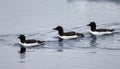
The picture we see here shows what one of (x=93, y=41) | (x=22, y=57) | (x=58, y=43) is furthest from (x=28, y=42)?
(x=93, y=41)

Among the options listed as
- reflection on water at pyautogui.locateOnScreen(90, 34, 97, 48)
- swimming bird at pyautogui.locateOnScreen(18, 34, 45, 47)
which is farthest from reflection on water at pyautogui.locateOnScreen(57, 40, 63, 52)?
reflection on water at pyautogui.locateOnScreen(90, 34, 97, 48)

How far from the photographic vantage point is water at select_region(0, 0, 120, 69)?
3086 cm

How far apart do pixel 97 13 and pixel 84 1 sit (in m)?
22.2

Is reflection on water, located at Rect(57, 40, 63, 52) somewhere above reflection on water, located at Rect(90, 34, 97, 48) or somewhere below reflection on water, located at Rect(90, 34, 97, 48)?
above

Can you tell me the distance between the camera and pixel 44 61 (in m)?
31.5

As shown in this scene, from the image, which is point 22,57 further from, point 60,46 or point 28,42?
point 60,46

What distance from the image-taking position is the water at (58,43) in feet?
101

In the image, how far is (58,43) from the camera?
123 feet

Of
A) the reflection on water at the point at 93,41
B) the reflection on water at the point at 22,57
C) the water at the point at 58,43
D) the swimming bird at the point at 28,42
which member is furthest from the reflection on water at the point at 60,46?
the reflection on water at the point at 22,57

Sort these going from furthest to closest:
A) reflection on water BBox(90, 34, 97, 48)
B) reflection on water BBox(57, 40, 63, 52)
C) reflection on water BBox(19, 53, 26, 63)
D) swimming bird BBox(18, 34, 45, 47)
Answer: swimming bird BBox(18, 34, 45, 47)
reflection on water BBox(90, 34, 97, 48)
reflection on water BBox(57, 40, 63, 52)
reflection on water BBox(19, 53, 26, 63)

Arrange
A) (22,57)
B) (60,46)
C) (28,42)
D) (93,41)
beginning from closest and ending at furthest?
(22,57) → (60,46) → (28,42) → (93,41)

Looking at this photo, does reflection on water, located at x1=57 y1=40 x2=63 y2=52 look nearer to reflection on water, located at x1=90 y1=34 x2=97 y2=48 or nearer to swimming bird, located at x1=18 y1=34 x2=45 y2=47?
swimming bird, located at x1=18 y1=34 x2=45 y2=47

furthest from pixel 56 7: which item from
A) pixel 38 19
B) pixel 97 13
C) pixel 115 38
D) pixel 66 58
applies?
pixel 66 58

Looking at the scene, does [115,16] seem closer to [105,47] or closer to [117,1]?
[105,47]
